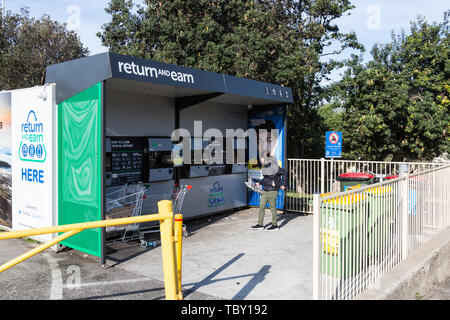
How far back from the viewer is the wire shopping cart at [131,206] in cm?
664

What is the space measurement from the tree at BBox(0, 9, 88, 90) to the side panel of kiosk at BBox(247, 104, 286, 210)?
546 inches

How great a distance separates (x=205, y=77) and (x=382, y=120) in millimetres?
9129

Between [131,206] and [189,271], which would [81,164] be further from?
[189,271]

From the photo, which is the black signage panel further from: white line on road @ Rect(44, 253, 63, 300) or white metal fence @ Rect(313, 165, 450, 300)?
white metal fence @ Rect(313, 165, 450, 300)

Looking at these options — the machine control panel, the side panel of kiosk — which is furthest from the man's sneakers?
the machine control panel

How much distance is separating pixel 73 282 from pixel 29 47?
62.4 ft

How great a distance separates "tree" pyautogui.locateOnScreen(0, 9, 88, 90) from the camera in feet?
63.0

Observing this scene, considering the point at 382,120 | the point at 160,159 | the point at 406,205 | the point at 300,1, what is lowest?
the point at 406,205

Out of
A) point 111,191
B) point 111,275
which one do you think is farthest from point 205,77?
point 111,275

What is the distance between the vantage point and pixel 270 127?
1040 centimetres

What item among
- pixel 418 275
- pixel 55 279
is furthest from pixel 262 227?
pixel 55 279

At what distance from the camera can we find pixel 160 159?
830 centimetres
